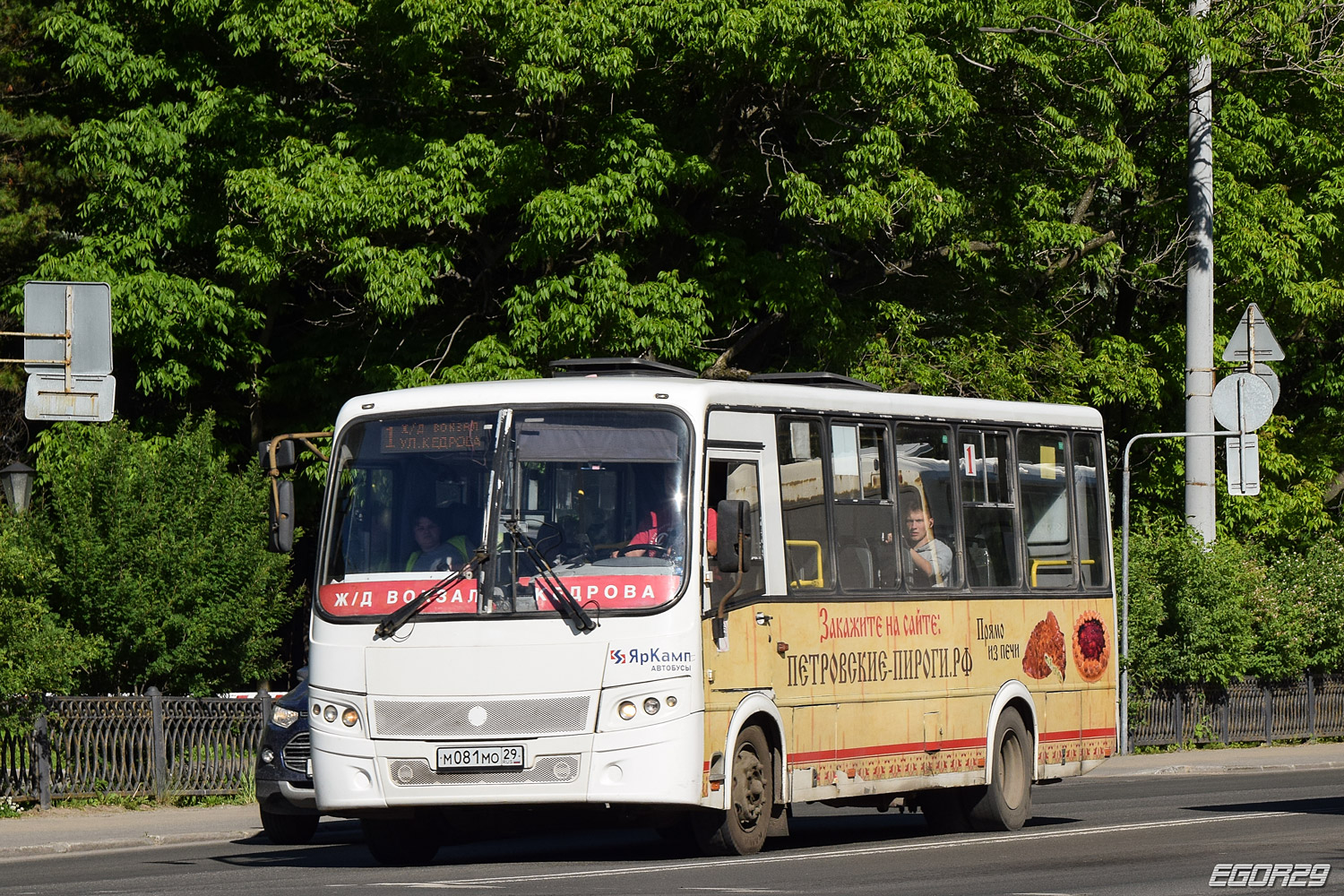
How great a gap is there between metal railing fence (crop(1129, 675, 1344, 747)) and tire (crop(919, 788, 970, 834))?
47.8 ft

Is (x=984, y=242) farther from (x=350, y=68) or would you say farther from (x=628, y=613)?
(x=628, y=613)

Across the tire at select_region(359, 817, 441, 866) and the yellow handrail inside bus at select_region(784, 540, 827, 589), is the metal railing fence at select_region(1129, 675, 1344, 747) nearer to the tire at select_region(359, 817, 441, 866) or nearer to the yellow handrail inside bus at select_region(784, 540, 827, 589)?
the yellow handrail inside bus at select_region(784, 540, 827, 589)

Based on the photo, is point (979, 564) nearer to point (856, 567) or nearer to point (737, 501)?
point (856, 567)

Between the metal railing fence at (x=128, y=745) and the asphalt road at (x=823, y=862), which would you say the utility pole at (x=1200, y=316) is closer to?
the asphalt road at (x=823, y=862)

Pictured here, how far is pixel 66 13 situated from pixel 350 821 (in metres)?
15.0

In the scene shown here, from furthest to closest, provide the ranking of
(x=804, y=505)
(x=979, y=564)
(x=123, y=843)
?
1. (x=123, y=843)
2. (x=979, y=564)
3. (x=804, y=505)

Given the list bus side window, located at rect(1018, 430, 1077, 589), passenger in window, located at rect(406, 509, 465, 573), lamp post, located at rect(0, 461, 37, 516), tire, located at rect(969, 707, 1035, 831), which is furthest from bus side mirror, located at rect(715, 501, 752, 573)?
lamp post, located at rect(0, 461, 37, 516)

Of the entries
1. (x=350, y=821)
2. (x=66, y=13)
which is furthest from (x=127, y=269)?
(x=350, y=821)

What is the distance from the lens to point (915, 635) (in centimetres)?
1630

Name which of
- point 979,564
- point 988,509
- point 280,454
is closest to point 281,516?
point 280,454

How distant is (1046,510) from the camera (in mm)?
18297

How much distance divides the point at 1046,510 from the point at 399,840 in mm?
6522

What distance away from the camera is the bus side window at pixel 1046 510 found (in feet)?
59.3

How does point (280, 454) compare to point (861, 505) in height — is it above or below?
above
